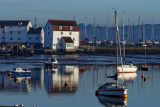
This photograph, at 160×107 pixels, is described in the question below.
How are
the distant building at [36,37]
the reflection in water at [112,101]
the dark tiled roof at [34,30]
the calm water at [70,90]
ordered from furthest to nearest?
the distant building at [36,37]
the dark tiled roof at [34,30]
the calm water at [70,90]
the reflection in water at [112,101]

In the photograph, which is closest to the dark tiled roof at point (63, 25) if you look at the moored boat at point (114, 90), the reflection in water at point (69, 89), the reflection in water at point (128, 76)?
the reflection in water at point (69, 89)

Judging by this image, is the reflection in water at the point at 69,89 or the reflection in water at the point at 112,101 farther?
the reflection in water at the point at 69,89

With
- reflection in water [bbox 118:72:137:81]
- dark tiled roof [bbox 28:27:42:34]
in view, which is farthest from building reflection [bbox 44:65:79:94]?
dark tiled roof [bbox 28:27:42:34]

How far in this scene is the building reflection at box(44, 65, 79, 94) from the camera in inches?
2108

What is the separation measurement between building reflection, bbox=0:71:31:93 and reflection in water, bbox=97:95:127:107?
33.2 ft

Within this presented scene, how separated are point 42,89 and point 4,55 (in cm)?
7932

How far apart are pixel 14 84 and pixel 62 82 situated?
268 inches

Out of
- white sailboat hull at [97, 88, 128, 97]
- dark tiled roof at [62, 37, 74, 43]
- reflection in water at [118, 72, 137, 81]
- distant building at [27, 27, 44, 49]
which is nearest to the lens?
white sailboat hull at [97, 88, 128, 97]

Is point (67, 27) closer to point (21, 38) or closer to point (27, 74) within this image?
point (21, 38)

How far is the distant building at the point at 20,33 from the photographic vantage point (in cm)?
14950

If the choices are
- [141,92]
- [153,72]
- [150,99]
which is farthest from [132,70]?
[150,99]

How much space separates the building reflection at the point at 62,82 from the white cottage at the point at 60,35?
63.9 meters

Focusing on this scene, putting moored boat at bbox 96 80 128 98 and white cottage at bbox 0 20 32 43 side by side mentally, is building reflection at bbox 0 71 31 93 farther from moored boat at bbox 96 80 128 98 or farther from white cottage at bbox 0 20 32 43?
white cottage at bbox 0 20 32 43

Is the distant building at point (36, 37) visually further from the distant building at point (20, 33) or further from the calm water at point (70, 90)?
the calm water at point (70, 90)
